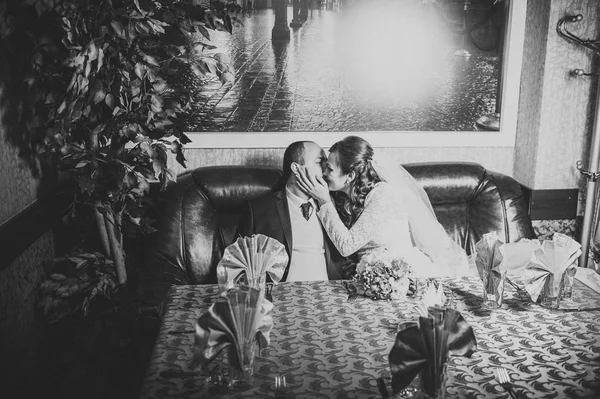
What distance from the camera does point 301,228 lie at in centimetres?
293

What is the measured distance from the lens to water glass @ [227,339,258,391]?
1.56 metres

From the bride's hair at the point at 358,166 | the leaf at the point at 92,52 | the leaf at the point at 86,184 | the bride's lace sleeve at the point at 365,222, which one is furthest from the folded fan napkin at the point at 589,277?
the leaf at the point at 92,52

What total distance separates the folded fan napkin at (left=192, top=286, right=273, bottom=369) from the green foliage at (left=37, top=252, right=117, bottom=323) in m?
1.38

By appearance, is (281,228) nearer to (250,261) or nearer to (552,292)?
(250,261)

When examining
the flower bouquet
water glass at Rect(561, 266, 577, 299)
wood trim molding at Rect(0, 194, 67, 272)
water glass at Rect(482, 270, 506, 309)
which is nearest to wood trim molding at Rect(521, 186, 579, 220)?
water glass at Rect(561, 266, 577, 299)

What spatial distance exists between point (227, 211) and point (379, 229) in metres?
0.93

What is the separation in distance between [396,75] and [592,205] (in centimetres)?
142

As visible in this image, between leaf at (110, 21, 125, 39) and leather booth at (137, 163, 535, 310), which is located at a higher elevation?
leaf at (110, 21, 125, 39)

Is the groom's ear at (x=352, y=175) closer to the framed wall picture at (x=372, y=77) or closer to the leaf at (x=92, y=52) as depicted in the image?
the framed wall picture at (x=372, y=77)

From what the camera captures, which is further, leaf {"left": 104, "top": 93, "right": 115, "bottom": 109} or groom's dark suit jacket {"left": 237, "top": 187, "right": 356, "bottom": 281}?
groom's dark suit jacket {"left": 237, "top": 187, "right": 356, "bottom": 281}

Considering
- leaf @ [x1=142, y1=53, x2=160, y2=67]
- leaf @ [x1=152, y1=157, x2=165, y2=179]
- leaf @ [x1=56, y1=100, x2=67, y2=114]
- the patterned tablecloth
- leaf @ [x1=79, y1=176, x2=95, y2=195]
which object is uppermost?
leaf @ [x1=142, y1=53, x2=160, y2=67]

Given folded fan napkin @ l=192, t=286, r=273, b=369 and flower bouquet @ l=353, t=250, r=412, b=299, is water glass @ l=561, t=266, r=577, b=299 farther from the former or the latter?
folded fan napkin @ l=192, t=286, r=273, b=369

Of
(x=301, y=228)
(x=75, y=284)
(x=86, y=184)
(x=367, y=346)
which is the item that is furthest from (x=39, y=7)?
(x=367, y=346)

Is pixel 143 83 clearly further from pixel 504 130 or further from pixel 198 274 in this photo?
pixel 504 130
